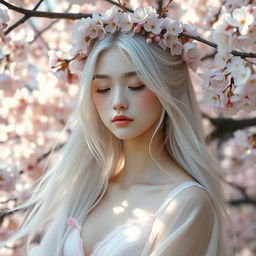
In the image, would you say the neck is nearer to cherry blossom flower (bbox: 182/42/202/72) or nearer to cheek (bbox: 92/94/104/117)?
cheek (bbox: 92/94/104/117)

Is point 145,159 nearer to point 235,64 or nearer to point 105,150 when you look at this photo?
point 105,150

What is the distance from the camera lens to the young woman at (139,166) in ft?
7.30

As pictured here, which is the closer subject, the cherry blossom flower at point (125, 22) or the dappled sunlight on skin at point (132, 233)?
the dappled sunlight on skin at point (132, 233)

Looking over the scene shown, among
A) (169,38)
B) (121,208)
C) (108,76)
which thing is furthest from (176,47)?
(121,208)

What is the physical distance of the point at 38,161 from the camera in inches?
154

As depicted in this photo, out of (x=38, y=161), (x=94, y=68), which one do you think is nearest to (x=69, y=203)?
(x=94, y=68)

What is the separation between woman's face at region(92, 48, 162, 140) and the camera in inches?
90.7

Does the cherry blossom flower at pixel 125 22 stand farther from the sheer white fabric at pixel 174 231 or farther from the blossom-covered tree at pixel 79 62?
the sheer white fabric at pixel 174 231

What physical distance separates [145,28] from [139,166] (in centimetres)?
51

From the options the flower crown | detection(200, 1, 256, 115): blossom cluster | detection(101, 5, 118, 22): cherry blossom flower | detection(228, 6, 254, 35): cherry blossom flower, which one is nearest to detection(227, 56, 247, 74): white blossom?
detection(200, 1, 256, 115): blossom cluster

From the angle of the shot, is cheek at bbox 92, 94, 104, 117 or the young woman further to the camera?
cheek at bbox 92, 94, 104, 117

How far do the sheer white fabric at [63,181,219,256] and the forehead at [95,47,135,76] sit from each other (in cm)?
45

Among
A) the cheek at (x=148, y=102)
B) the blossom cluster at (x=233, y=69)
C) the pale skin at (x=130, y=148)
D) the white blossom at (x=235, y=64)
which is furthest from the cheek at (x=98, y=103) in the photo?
the white blossom at (x=235, y=64)

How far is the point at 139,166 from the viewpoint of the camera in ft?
8.05
